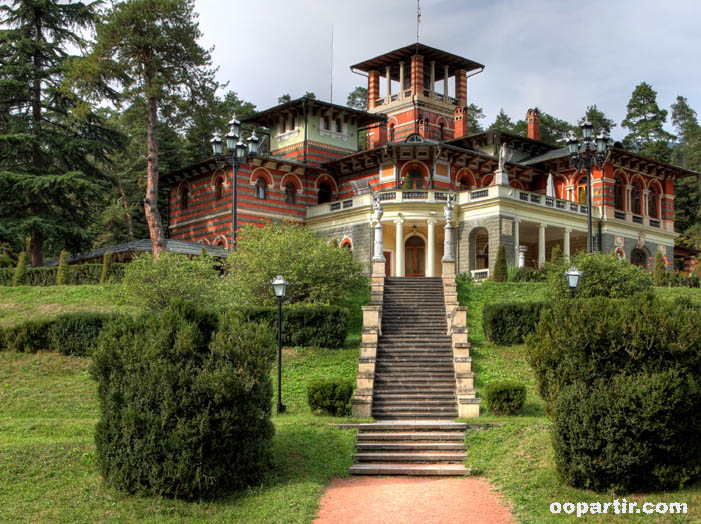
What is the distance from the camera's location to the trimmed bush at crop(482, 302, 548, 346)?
80.5 feet

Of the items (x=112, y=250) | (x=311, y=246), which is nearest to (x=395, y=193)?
(x=311, y=246)

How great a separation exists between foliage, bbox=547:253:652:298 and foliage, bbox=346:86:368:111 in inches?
1935

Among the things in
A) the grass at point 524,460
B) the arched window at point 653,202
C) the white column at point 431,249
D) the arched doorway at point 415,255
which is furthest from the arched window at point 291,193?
the arched window at point 653,202

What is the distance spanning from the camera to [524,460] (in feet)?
47.5

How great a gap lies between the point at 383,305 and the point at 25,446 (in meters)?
15.0

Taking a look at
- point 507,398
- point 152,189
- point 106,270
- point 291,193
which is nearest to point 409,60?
point 291,193

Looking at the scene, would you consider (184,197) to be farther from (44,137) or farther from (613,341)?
(613,341)

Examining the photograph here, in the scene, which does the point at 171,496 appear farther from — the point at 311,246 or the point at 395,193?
the point at 395,193

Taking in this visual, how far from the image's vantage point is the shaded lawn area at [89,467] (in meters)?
→ 12.0

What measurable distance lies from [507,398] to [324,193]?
99.5ft

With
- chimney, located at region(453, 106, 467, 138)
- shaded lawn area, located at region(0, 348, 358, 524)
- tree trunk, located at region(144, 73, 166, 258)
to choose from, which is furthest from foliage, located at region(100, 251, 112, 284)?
chimney, located at region(453, 106, 467, 138)

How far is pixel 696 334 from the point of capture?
12641 mm

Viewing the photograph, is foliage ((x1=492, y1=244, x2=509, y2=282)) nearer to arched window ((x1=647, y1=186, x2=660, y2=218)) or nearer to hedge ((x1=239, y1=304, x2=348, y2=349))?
hedge ((x1=239, y1=304, x2=348, y2=349))

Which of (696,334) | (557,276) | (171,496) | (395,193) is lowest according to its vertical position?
(171,496)
